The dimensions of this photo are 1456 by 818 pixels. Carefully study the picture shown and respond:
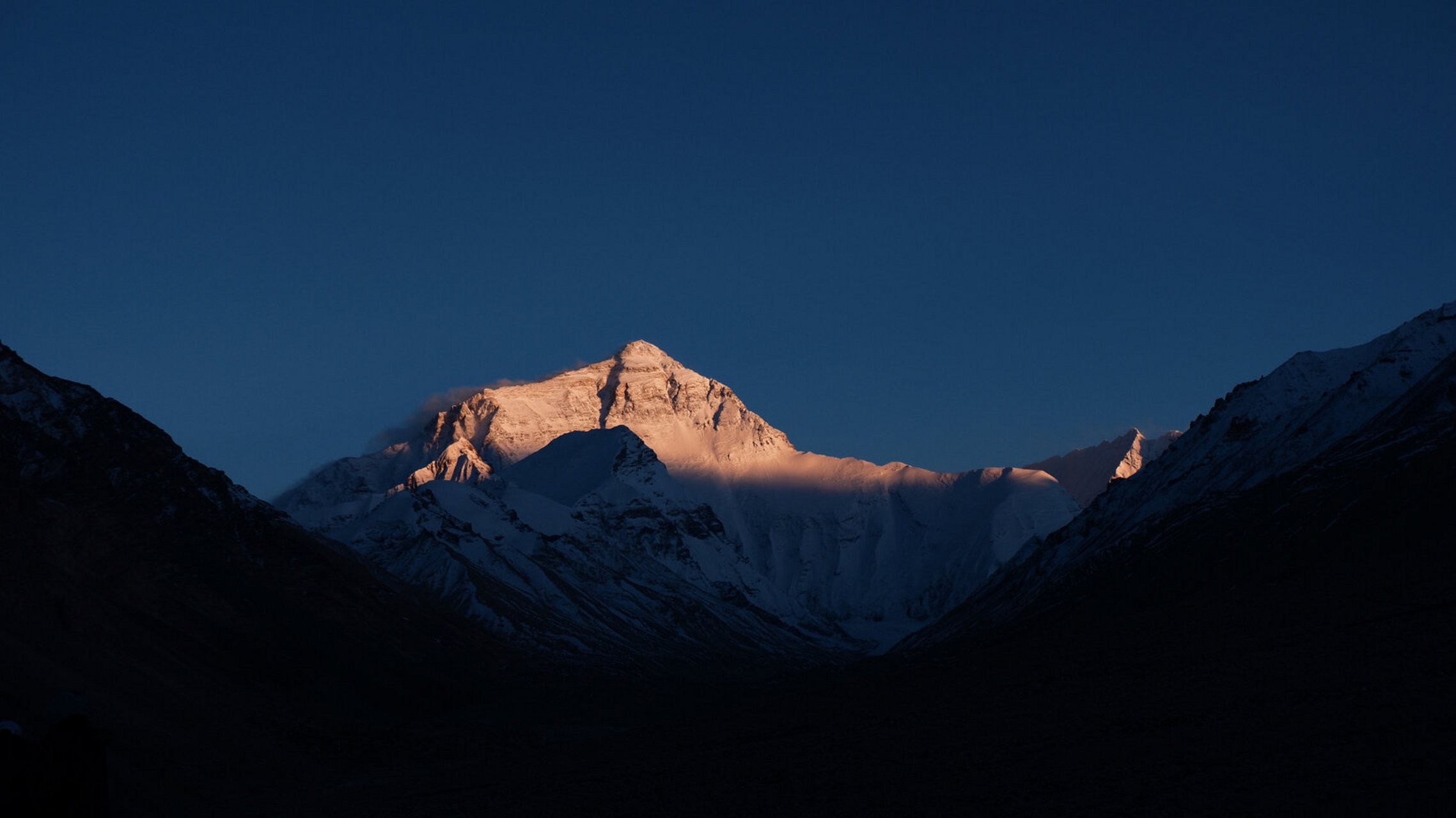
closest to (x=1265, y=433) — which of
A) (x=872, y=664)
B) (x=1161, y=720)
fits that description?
(x=872, y=664)

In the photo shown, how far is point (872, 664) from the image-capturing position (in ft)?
585

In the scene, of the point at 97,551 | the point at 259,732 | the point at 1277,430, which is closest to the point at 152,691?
the point at 259,732

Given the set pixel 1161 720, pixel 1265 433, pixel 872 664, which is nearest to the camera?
pixel 1161 720

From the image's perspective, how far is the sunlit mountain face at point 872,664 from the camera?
4875 centimetres

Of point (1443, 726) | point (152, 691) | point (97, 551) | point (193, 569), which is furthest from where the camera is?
point (193, 569)

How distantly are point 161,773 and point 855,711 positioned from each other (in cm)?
3946

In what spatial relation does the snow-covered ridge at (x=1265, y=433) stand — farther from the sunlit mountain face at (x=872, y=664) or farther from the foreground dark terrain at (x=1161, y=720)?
the foreground dark terrain at (x=1161, y=720)

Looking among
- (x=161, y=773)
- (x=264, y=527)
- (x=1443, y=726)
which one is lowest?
(x=1443, y=726)

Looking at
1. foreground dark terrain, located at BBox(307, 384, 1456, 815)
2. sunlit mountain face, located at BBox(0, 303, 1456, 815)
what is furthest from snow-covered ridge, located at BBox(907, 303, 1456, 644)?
foreground dark terrain, located at BBox(307, 384, 1456, 815)

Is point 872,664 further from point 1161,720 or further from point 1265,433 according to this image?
point 1161,720

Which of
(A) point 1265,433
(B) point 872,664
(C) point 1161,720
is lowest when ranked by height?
(C) point 1161,720

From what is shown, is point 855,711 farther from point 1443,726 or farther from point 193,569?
point 193,569

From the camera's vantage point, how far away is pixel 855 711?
82312 mm

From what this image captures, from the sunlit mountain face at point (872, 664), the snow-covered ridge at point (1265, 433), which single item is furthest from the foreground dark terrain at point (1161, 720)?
the snow-covered ridge at point (1265, 433)
